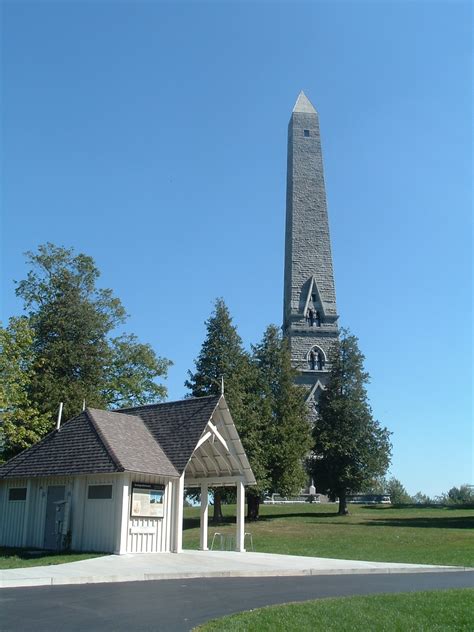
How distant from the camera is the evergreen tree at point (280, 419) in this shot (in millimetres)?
42875

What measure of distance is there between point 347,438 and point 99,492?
3303 cm

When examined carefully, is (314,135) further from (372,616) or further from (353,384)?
(372,616)

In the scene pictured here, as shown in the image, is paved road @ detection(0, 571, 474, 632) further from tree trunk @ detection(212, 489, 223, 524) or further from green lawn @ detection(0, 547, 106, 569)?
tree trunk @ detection(212, 489, 223, 524)

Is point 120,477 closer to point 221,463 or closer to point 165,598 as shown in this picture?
point 221,463

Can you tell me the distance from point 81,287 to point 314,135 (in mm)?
51335

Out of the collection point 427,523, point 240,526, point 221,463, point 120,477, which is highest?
point 221,463

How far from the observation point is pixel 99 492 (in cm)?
2203

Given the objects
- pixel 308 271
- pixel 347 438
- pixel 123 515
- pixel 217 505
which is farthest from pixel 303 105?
pixel 123 515

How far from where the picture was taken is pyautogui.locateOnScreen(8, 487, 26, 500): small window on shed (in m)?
24.4

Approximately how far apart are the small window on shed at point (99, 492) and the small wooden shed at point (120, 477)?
0.03 metres

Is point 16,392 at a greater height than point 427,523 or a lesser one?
greater

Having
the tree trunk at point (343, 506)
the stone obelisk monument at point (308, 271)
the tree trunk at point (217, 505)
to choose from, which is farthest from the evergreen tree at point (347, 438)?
the stone obelisk monument at point (308, 271)

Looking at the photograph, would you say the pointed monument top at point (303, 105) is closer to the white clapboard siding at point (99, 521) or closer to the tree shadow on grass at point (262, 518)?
the tree shadow on grass at point (262, 518)

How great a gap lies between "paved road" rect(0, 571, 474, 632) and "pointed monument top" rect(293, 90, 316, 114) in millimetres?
75760
